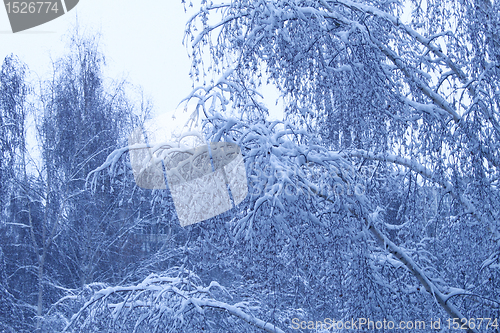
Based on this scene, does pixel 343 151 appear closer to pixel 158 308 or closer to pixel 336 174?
pixel 336 174

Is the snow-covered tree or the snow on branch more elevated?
the snow-covered tree

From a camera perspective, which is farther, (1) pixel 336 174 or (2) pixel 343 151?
(2) pixel 343 151

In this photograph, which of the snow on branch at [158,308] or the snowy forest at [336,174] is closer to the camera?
the snowy forest at [336,174]

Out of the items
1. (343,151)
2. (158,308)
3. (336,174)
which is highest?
(343,151)

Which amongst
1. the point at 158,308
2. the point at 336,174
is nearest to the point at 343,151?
the point at 336,174

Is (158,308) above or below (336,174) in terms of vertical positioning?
below

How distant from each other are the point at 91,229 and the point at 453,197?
6.27 meters

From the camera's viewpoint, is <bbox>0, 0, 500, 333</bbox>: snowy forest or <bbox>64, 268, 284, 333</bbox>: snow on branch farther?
<bbox>64, 268, 284, 333</bbox>: snow on branch

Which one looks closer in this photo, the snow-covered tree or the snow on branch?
the snow-covered tree

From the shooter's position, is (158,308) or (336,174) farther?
(158,308)

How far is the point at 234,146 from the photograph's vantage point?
2191mm

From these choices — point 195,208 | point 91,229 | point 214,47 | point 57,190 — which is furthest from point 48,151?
point 195,208

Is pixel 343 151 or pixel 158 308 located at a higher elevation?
pixel 343 151

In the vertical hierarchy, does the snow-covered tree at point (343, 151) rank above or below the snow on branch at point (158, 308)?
above
